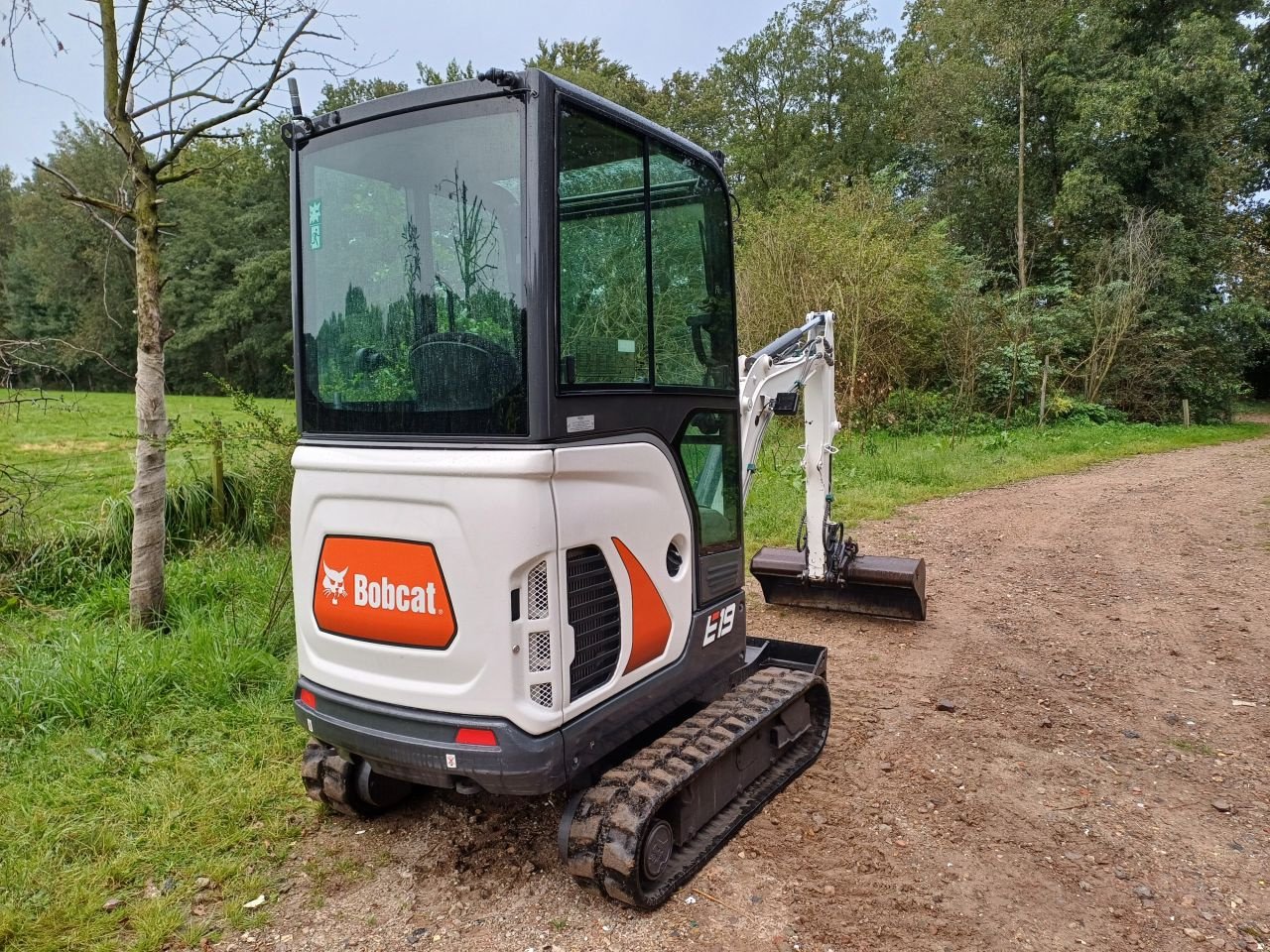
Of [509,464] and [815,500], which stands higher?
[509,464]

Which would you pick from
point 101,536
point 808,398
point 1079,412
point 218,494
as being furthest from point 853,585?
point 1079,412

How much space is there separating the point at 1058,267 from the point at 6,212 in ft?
144

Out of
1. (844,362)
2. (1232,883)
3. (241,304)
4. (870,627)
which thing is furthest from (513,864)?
(241,304)

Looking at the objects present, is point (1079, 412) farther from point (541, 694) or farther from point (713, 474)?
point (541, 694)

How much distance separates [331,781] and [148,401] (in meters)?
2.72

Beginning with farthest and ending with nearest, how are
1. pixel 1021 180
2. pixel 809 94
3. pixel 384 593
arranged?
pixel 809 94 < pixel 1021 180 < pixel 384 593

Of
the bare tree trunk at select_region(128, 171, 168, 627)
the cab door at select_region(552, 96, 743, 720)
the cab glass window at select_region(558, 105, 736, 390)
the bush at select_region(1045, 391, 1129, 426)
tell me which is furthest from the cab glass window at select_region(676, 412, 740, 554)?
the bush at select_region(1045, 391, 1129, 426)

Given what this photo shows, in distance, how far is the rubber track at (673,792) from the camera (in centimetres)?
260

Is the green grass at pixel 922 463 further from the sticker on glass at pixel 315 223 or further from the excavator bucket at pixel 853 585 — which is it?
the sticker on glass at pixel 315 223

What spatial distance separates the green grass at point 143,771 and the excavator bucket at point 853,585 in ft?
10.6

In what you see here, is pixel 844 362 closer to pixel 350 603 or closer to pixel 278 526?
pixel 278 526

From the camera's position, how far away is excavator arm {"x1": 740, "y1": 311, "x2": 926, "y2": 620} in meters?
4.55

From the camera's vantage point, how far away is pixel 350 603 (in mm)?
2680

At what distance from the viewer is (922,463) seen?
11461 mm
